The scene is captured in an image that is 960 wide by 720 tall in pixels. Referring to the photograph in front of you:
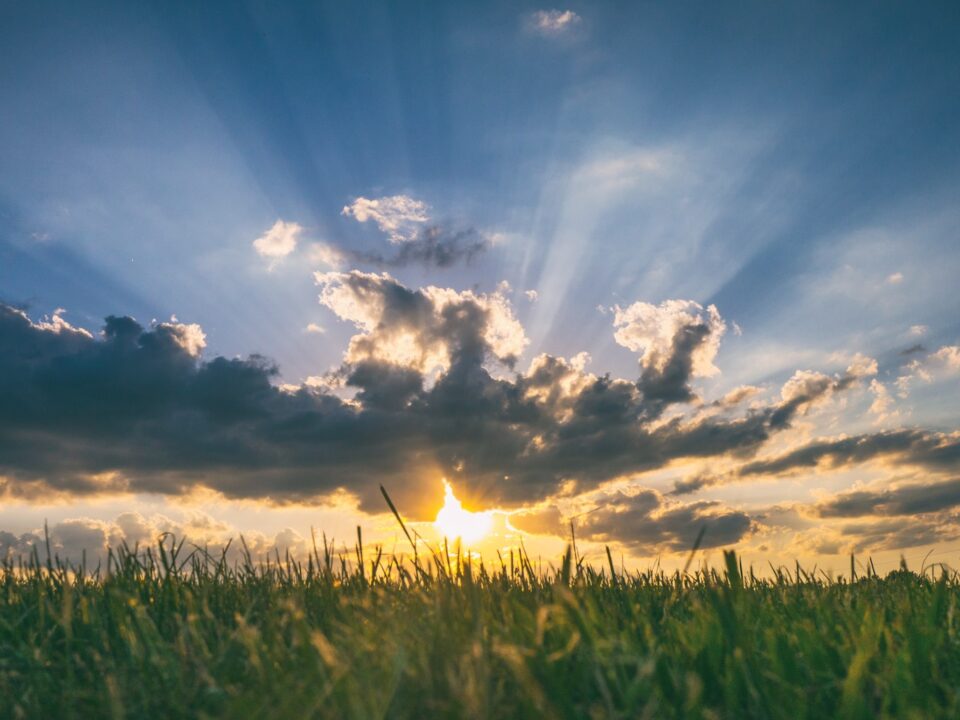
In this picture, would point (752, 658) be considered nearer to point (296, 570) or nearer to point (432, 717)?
point (432, 717)

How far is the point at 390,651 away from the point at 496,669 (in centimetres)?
54

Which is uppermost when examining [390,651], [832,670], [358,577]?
[358,577]

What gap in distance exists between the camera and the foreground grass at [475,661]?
12.2 feet

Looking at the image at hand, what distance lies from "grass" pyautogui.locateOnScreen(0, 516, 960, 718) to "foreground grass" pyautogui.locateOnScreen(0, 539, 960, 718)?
1 cm

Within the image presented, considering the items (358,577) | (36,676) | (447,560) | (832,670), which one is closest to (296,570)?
(358,577)

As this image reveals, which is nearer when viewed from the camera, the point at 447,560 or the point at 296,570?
the point at 447,560

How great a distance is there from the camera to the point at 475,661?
3.75 m

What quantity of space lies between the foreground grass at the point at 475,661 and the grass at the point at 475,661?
0.01 metres

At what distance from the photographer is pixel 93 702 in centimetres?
446

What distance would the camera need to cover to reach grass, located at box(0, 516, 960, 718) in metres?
3.72

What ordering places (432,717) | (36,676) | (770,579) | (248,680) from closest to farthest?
(432,717), (248,680), (36,676), (770,579)

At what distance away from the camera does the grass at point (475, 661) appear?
3.72 metres

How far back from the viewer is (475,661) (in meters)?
3.75

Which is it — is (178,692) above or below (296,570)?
below
